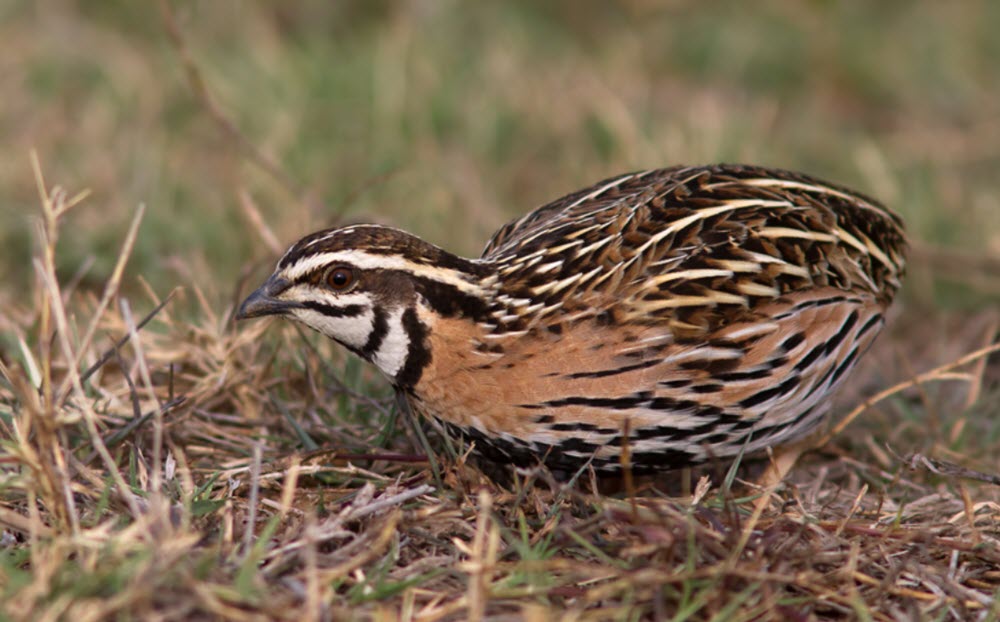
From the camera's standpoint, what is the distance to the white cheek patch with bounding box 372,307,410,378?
3895 millimetres

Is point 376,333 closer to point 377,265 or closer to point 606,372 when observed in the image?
point 377,265

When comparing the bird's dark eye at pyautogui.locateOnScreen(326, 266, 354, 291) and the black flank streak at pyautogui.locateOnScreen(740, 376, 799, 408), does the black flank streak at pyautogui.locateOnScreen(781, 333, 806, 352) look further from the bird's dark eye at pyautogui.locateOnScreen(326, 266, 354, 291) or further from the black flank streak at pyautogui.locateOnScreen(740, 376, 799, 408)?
the bird's dark eye at pyautogui.locateOnScreen(326, 266, 354, 291)

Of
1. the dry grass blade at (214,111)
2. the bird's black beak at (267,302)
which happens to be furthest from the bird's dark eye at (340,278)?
the dry grass blade at (214,111)

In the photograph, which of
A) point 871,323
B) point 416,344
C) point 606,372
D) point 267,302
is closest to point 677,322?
point 606,372

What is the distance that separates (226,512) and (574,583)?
1036mm

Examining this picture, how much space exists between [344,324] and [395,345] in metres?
0.18

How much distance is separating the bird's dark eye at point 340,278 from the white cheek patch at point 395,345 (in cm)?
17

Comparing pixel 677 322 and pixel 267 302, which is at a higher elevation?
pixel 267 302

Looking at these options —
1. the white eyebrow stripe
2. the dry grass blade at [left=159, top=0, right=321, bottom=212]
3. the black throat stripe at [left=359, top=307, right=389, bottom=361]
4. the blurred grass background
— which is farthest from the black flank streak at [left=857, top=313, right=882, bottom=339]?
the dry grass blade at [left=159, top=0, right=321, bottom=212]

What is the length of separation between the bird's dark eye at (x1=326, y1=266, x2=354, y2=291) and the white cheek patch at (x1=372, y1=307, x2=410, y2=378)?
17cm

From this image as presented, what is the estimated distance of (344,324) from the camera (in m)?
3.92

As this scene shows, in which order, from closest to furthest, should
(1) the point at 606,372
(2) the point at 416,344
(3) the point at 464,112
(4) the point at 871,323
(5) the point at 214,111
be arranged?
(1) the point at 606,372 → (2) the point at 416,344 → (4) the point at 871,323 → (5) the point at 214,111 → (3) the point at 464,112

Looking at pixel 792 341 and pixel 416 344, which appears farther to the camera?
pixel 792 341

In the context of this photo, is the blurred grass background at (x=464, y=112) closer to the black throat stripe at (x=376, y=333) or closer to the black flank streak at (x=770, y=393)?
the black throat stripe at (x=376, y=333)
